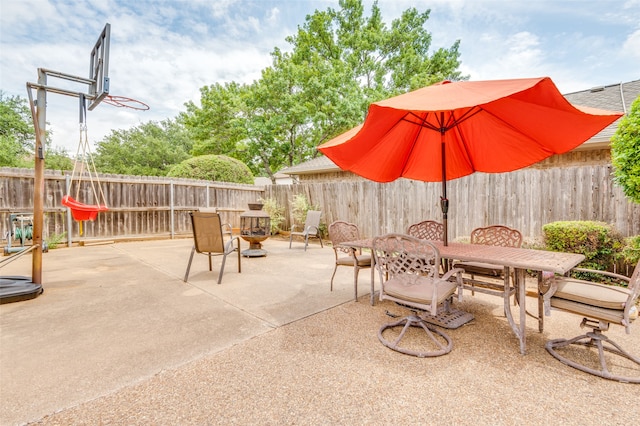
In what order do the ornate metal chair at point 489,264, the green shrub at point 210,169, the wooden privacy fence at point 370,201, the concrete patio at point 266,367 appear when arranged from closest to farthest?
the concrete patio at point 266,367 < the ornate metal chair at point 489,264 < the wooden privacy fence at point 370,201 < the green shrub at point 210,169

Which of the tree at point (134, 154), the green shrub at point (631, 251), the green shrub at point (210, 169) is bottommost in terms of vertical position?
the green shrub at point (631, 251)

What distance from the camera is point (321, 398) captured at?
5.51 ft

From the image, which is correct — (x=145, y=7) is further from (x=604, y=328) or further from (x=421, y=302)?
(x=604, y=328)


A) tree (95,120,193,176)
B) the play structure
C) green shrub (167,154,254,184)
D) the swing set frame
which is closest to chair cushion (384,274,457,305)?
the play structure

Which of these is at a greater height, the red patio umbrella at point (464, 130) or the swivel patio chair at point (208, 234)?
the red patio umbrella at point (464, 130)

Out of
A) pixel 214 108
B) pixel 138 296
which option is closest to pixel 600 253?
pixel 138 296

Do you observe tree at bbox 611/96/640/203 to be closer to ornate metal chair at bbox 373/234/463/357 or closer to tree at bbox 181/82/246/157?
ornate metal chair at bbox 373/234/463/357

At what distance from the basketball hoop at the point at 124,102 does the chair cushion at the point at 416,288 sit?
466cm

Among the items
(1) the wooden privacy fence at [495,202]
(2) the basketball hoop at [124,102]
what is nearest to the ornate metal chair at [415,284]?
(1) the wooden privacy fence at [495,202]

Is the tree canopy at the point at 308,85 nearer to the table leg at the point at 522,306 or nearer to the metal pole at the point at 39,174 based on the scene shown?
the metal pole at the point at 39,174

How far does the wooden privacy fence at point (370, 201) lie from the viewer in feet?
14.6

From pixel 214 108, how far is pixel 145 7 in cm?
1074

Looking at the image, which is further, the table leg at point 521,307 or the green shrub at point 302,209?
the green shrub at point 302,209

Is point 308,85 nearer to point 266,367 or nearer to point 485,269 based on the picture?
point 485,269
